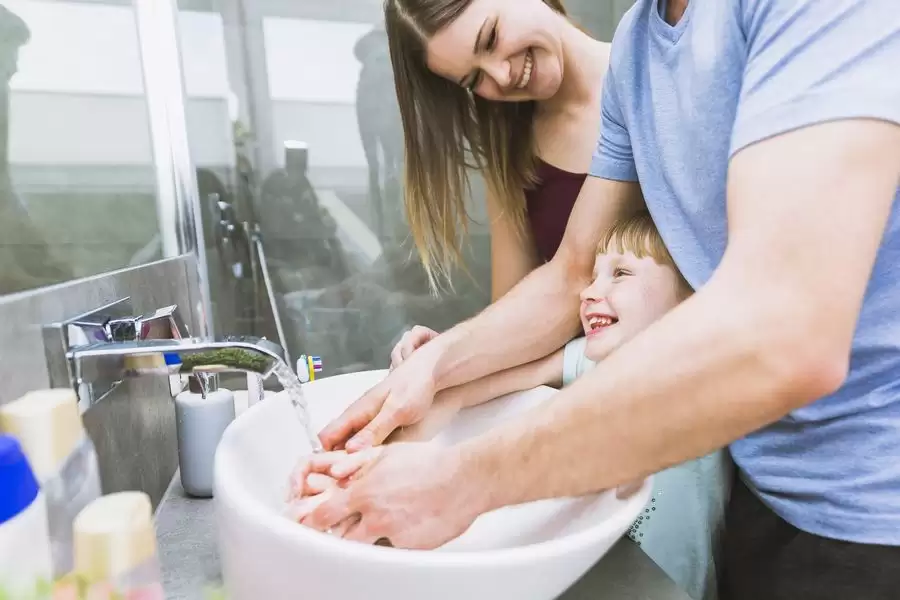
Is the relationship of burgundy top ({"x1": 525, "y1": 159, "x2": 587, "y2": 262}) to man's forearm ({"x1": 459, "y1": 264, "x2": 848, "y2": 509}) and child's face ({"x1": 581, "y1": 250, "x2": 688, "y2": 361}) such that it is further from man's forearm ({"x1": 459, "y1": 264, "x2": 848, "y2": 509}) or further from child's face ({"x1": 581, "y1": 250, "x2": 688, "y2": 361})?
man's forearm ({"x1": 459, "y1": 264, "x2": 848, "y2": 509})

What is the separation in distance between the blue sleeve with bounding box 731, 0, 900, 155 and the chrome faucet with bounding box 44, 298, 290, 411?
418 millimetres

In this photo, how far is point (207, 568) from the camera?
0.56 meters

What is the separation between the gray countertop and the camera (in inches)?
19.8

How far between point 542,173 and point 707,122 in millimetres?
620

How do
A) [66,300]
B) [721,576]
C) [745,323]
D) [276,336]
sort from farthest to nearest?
[276,336]
[721,576]
[66,300]
[745,323]

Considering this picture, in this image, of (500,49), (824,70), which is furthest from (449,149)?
(824,70)

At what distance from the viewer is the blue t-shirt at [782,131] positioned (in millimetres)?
374

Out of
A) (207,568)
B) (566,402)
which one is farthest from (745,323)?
(207,568)

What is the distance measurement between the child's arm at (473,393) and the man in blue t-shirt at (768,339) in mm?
79

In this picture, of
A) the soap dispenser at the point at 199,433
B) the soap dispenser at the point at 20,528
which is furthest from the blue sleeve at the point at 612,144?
the soap dispenser at the point at 20,528

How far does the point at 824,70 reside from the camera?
0.37m

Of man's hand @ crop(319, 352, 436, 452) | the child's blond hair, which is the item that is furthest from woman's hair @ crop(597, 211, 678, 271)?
man's hand @ crop(319, 352, 436, 452)

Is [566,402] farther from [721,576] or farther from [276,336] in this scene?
[276,336]

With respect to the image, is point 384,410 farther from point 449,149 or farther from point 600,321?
point 449,149
